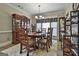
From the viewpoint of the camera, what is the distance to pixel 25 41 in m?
1.77

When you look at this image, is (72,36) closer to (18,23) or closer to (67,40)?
(67,40)

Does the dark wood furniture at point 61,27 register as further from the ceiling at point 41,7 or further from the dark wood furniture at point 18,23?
the dark wood furniture at point 18,23

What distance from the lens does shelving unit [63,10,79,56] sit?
163cm

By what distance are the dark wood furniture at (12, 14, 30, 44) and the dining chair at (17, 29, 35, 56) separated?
70 mm

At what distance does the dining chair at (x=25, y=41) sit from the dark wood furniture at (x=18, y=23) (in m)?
0.07

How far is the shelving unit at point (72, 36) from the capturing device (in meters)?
1.63

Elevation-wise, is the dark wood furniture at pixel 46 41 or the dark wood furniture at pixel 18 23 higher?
the dark wood furniture at pixel 18 23

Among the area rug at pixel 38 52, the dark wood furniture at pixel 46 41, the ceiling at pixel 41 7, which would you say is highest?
the ceiling at pixel 41 7

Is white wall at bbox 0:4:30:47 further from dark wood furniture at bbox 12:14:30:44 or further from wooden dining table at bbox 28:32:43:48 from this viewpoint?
wooden dining table at bbox 28:32:43:48

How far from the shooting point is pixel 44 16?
1.74m

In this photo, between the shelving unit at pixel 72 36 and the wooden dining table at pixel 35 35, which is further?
the wooden dining table at pixel 35 35

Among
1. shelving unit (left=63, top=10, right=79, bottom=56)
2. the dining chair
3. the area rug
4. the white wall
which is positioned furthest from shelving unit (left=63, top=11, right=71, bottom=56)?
the white wall

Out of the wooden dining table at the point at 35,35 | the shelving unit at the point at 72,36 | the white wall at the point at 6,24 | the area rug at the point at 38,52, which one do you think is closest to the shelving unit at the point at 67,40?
the shelving unit at the point at 72,36

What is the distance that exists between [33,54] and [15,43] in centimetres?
35
